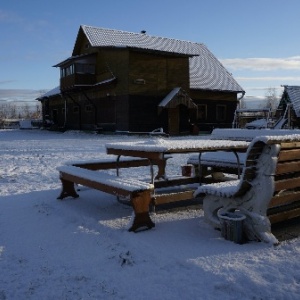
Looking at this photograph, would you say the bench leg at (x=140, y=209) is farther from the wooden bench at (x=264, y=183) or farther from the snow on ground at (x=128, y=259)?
the wooden bench at (x=264, y=183)

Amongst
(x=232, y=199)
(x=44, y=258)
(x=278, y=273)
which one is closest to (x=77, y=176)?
(x=44, y=258)

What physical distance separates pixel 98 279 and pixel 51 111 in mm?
38331

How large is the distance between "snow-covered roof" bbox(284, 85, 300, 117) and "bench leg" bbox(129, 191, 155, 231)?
2500 centimetres

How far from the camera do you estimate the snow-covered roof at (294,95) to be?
27.2 metres

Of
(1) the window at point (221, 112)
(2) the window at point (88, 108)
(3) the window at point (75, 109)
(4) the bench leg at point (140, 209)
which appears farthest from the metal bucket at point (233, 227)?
(3) the window at point (75, 109)

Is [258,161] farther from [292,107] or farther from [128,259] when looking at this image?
[292,107]

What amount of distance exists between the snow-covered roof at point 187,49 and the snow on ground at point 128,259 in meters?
20.7

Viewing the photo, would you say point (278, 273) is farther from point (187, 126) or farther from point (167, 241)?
point (187, 126)

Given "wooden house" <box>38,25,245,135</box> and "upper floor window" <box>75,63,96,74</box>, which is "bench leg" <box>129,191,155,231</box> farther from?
"upper floor window" <box>75,63,96,74</box>

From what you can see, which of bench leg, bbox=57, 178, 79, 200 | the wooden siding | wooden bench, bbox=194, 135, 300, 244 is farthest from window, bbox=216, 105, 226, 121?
wooden bench, bbox=194, 135, 300, 244

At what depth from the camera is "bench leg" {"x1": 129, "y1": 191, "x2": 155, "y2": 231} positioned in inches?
182

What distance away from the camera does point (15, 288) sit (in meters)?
3.26

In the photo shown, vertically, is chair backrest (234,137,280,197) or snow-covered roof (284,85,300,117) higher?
snow-covered roof (284,85,300,117)

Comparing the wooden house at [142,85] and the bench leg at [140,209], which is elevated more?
the wooden house at [142,85]
